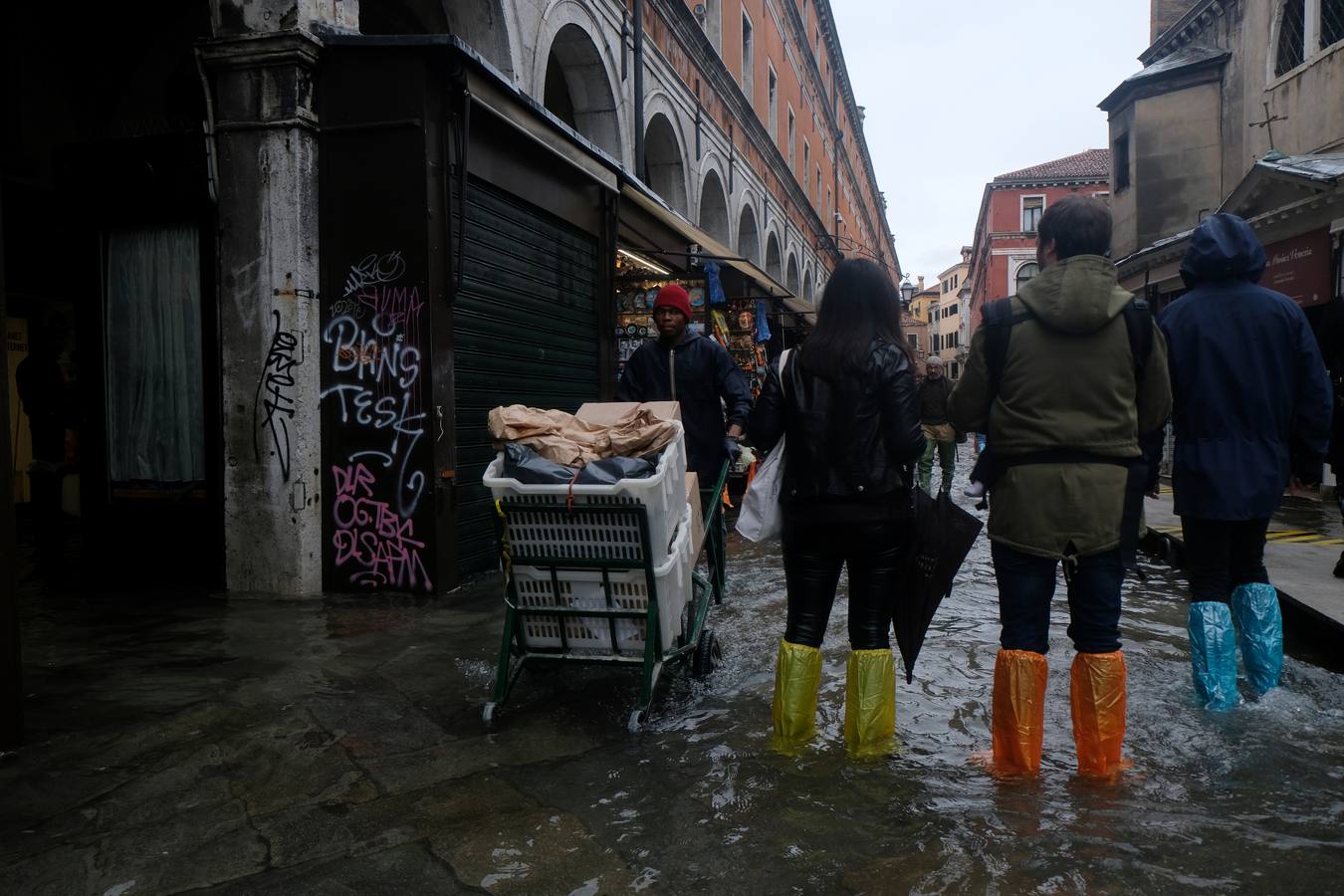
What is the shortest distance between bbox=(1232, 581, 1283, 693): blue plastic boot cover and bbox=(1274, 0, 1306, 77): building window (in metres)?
16.3

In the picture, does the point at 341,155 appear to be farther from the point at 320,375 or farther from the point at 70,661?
the point at 70,661

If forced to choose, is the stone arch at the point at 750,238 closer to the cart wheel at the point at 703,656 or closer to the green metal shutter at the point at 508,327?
the green metal shutter at the point at 508,327

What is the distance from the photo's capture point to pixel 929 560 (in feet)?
10.8

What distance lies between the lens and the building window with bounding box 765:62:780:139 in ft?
79.5

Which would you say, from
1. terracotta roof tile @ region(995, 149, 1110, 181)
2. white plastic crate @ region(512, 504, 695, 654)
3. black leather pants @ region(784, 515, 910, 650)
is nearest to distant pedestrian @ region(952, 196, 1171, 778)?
black leather pants @ region(784, 515, 910, 650)

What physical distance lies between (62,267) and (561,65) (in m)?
6.01

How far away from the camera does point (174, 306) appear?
646 cm

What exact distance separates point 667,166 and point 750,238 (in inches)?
297

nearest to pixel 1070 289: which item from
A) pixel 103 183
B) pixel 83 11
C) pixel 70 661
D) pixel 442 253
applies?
pixel 442 253

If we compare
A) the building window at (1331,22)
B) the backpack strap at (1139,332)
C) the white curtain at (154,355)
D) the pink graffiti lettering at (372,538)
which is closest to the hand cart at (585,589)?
the backpack strap at (1139,332)

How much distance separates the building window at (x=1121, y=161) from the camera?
77.4 feet

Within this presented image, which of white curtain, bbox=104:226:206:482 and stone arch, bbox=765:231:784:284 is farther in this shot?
stone arch, bbox=765:231:784:284

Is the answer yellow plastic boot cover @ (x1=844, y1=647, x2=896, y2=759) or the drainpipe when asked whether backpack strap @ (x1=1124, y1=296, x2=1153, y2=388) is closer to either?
yellow plastic boot cover @ (x1=844, y1=647, x2=896, y2=759)

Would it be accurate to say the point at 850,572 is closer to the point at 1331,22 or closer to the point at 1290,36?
the point at 1331,22
